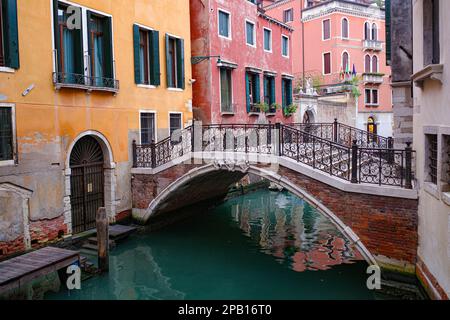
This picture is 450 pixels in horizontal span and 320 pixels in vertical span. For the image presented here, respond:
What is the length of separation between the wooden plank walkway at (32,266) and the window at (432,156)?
607 centimetres

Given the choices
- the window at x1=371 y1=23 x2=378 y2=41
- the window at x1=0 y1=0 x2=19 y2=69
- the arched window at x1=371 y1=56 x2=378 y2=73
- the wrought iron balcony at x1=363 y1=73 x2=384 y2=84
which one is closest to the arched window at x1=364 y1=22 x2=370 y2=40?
the window at x1=371 y1=23 x2=378 y2=41

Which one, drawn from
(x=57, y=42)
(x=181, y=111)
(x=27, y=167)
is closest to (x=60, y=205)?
(x=27, y=167)

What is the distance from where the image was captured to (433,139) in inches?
229

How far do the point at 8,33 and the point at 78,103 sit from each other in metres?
2.00

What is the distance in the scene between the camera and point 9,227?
24.5 feet

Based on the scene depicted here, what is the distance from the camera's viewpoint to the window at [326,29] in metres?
24.4

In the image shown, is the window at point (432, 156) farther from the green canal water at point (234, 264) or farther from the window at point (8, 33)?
the window at point (8, 33)

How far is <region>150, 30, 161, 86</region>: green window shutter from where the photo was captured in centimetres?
1080

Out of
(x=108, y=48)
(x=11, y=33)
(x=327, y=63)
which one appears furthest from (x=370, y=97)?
(x=11, y=33)

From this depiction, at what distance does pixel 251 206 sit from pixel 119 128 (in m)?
6.32

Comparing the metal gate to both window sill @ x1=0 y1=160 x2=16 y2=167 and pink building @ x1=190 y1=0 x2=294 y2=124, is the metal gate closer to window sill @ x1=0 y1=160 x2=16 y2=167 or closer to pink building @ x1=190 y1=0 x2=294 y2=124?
window sill @ x1=0 y1=160 x2=16 y2=167

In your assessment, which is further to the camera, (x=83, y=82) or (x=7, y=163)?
(x=83, y=82)

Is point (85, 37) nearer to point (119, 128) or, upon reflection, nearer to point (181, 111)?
point (119, 128)

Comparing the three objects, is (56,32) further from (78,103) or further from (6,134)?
(6,134)
